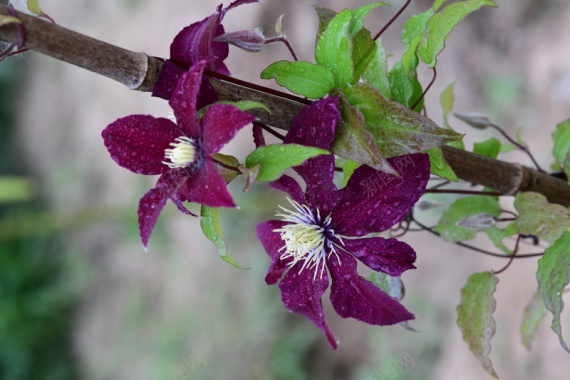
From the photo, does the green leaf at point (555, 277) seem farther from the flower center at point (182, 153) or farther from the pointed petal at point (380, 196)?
the flower center at point (182, 153)

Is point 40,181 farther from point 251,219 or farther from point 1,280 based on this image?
point 251,219

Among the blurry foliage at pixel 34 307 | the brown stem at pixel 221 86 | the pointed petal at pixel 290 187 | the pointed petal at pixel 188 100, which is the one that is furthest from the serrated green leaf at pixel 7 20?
the blurry foliage at pixel 34 307

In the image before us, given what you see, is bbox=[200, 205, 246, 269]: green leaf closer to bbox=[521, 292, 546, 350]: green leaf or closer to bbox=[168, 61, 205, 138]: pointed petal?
bbox=[168, 61, 205, 138]: pointed petal

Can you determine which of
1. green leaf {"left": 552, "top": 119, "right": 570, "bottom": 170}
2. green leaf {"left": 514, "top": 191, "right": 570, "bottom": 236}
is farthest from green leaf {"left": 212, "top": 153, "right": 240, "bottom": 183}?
green leaf {"left": 552, "top": 119, "right": 570, "bottom": 170}

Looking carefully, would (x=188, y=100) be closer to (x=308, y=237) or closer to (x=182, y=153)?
(x=182, y=153)

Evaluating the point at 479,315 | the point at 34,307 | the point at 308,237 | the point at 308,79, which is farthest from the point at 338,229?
the point at 34,307

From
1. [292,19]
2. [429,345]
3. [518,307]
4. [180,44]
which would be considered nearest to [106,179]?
[292,19]
